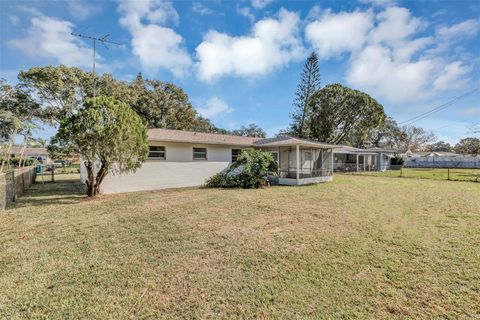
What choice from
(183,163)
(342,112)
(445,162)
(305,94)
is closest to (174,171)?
(183,163)

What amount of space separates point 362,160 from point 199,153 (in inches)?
987

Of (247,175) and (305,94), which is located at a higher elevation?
(305,94)

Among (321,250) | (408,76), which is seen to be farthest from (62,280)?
(408,76)

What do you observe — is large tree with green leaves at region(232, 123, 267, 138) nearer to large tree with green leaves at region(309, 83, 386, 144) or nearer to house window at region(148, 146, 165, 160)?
large tree with green leaves at region(309, 83, 386, 144)

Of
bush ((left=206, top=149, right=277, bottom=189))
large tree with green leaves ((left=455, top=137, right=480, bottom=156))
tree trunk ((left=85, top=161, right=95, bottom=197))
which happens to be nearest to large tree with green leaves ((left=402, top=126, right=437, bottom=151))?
large tree with green leaves ((left=455, top=137, right=480, bottom=156))

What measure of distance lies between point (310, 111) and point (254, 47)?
50.0 ft

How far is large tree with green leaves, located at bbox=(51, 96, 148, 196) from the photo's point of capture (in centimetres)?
927

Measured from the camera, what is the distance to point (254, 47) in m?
14.1

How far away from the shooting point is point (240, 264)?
4.07 m

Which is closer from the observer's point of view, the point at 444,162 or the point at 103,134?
the point at 103,134

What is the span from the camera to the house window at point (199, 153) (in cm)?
1470

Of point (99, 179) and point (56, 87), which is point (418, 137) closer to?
point (99, 179)

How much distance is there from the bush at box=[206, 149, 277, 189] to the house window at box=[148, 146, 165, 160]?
124 inches

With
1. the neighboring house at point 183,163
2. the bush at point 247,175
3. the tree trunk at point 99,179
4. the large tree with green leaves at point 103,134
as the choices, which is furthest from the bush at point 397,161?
the tree trunk at point 99,179
